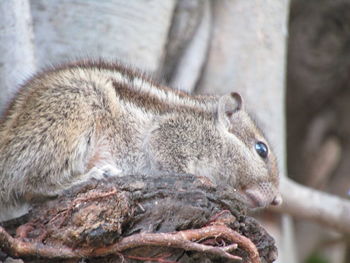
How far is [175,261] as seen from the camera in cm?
311

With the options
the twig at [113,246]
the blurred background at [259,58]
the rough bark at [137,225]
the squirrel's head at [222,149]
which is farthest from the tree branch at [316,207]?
the twig at [113,246]

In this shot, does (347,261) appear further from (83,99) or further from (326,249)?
(83,99)

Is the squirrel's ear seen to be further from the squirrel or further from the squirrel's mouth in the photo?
the squirrel's mouth

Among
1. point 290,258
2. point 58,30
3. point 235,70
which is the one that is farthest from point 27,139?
point 290,258

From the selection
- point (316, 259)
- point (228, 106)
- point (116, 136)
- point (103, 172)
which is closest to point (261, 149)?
point (228, 106)

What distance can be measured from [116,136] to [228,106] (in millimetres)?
786

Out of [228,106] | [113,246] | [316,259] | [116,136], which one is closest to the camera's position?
[113,246]

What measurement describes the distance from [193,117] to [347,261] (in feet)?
13.1

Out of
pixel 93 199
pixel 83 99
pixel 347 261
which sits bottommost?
pixel 347 261

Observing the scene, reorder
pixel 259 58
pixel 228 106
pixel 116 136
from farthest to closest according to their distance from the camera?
pixel 259 58
pixel 228 106
pixel 116 136

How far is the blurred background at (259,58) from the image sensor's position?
4777 mm

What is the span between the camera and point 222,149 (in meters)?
4.07

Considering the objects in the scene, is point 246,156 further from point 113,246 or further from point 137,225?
point 113,246

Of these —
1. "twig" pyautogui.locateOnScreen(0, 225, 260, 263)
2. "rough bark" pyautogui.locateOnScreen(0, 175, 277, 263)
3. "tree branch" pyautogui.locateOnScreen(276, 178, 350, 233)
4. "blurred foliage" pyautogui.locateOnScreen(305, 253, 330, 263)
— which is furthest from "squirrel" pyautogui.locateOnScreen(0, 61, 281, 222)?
"blurred foliage" pyautogui.locateOnScreen(305, 253, 330, 263)
